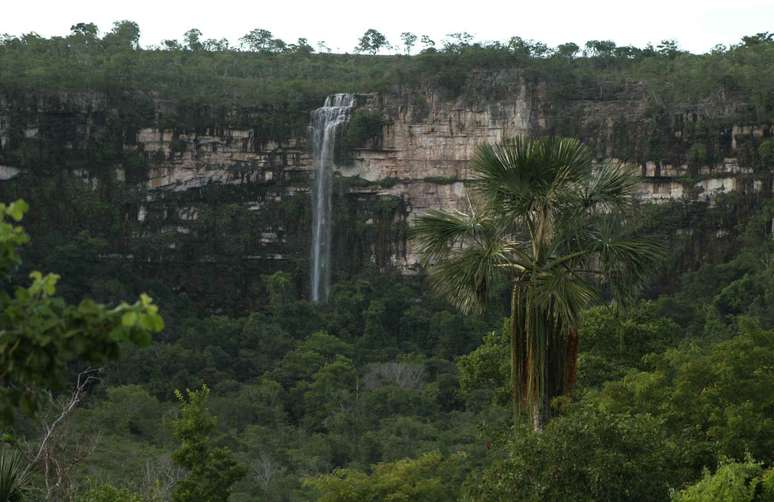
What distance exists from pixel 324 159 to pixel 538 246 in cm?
5218

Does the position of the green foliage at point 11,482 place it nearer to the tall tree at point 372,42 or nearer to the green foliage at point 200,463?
the green foliage at point 200,463

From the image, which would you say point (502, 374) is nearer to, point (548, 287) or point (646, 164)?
point (548, 287)

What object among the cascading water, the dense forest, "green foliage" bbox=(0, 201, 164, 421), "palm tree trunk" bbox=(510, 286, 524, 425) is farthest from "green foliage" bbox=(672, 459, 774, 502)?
the cascading water

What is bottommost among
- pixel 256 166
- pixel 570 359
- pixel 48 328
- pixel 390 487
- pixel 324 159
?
pixel 390 487

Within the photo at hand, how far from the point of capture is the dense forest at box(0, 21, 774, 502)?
11852 millimetres

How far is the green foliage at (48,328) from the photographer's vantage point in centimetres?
556

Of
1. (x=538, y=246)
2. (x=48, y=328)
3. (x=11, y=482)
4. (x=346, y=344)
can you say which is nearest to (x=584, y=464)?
(x=538, y=246)

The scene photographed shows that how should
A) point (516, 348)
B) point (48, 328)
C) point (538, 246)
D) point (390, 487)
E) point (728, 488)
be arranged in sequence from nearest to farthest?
point (48, 328) → point (516, 348) → point (538, 246) → point (728, 488) → point (390, 487)

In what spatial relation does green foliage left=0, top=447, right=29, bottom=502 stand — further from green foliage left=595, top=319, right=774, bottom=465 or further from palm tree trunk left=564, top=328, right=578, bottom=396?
green foliage left=595, top=319, right=774, bottom=465

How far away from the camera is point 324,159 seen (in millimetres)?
62938

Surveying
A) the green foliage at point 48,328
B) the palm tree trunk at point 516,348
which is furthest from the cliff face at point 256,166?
the green foliage at point 48,328

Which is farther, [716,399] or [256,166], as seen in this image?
[256,166]

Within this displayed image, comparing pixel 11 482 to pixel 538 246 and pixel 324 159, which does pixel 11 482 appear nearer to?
pixel 538 246

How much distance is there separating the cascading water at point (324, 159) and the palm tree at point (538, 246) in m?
51.5
